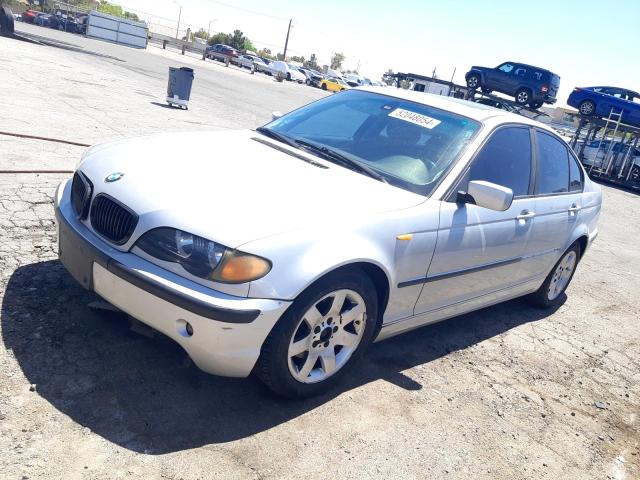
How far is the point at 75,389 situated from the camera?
285cm

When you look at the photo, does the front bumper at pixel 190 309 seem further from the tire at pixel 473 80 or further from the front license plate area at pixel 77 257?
the tire at pixel 473 80

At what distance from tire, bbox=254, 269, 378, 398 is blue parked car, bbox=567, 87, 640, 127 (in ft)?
70.3

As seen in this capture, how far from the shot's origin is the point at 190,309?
2.62 meters

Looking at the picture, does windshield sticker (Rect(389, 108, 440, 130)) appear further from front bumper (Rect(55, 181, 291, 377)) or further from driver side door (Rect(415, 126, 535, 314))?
front bumper (Rect(55, 181, 291, 377))

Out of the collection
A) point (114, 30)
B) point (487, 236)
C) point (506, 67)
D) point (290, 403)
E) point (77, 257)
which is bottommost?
point (290, 403)

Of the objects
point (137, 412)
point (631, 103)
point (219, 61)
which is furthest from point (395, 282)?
point (219, 61)

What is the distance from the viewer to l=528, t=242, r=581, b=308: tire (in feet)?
17.8

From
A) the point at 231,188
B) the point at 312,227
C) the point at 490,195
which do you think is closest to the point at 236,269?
the point at 312,227

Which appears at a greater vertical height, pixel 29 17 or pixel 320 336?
pixel 320 336

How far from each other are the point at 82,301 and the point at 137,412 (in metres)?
1.09

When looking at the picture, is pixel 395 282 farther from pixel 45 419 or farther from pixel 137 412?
pixel 45 419

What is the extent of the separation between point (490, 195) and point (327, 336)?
1291 mm

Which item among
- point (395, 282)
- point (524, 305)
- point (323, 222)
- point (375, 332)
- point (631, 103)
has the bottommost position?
point (524, 305)

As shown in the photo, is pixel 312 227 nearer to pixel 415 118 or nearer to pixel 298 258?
pixel 298 258
